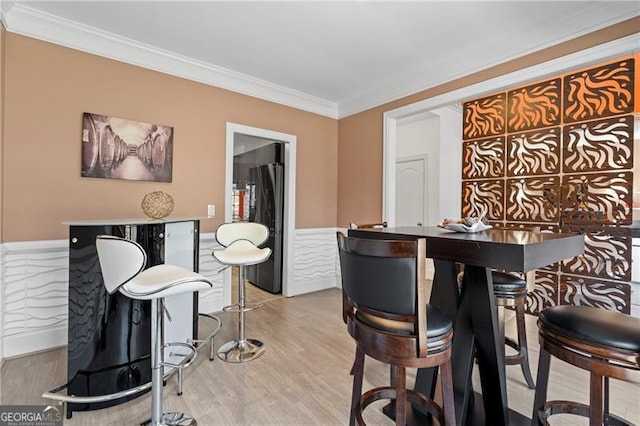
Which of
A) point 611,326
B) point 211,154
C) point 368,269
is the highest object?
point 211,154

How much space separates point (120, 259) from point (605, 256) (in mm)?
4079

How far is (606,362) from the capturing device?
1.16m

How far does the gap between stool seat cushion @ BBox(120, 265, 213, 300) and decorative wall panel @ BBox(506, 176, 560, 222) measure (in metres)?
3.70

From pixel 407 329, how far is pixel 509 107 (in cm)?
390

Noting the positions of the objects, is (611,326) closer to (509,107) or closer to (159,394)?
(159,394)

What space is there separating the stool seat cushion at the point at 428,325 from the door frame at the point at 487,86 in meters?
2.61

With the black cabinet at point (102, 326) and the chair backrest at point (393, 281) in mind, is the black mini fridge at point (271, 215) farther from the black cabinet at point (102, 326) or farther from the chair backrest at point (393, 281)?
the chair backrest at point (393, 281)

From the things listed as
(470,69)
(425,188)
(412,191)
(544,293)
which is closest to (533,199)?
(544,293)

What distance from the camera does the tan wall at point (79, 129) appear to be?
2.51 m

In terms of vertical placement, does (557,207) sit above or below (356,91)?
below

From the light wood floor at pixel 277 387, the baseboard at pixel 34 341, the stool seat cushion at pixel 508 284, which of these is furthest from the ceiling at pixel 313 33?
the light wood floor at pixel 277 387

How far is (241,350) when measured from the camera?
2.59 metres

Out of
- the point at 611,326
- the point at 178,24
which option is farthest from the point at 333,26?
the point at 611,326

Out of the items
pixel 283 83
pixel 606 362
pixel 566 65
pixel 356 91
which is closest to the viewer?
pixel 606 362
